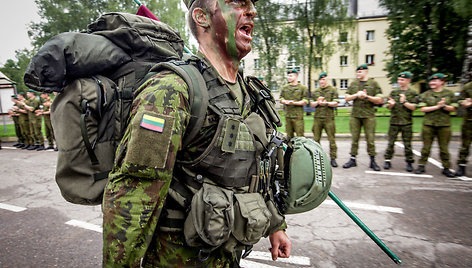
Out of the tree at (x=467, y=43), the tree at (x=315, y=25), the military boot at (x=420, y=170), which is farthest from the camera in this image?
the tree at (x=315, y=25)

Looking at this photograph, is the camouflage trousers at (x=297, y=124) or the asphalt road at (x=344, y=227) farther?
the camouflage trousers at (x=297, y=124)

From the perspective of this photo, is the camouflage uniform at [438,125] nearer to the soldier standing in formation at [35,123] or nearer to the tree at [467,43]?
the tree at [467,43]

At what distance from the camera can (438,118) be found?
5555 millimetres

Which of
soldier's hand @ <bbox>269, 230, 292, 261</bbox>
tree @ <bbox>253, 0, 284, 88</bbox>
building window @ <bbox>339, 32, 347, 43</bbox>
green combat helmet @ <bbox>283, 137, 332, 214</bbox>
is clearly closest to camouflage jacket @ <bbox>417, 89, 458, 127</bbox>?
green combat helmet @ <bbox>283, 137, 332, 214</bbox>

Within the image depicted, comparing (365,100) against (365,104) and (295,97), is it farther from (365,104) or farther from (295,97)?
(295,97)

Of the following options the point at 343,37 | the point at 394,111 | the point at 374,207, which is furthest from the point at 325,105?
the point at 343,37

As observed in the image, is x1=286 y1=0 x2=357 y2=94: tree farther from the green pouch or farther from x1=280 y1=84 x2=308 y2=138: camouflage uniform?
the green pouch

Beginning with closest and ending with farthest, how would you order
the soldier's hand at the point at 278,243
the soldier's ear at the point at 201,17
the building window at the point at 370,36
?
the soldier's ear at the point at 201,17 < the soldier's hand at the point at 278,243 < the building window at the point at 370,36

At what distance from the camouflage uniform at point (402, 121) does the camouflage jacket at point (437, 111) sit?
0.29 meters

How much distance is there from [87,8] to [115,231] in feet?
102

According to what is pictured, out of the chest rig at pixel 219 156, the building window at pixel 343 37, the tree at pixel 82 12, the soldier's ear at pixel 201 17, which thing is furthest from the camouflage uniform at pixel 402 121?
the tree at pixel 82 12

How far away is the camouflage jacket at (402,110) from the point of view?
19.7 feet

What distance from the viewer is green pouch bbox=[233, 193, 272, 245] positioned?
1.20 m

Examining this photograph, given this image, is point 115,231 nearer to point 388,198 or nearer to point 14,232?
point 14,232
